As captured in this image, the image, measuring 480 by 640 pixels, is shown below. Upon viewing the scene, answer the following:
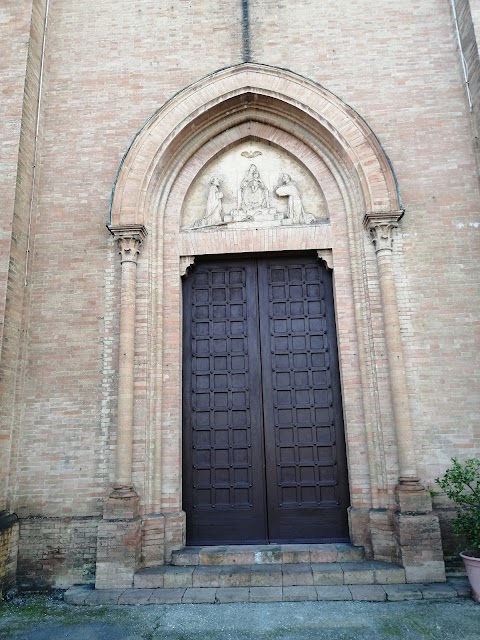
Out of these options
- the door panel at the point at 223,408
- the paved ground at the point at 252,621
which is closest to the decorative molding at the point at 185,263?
the door panel at the point at 223,408

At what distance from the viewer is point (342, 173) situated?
7.30 metres

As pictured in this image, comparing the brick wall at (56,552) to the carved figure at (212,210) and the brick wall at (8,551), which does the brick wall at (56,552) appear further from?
the carved figure at (212,210)

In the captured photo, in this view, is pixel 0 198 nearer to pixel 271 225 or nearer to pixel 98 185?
pixel 98 185

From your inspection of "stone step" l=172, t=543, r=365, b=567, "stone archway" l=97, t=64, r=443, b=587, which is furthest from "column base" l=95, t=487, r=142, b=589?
"stone step" l=172, t=543, r=365, b=567

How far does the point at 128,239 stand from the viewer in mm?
6758

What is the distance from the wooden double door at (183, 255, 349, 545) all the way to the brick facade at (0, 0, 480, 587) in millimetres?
341

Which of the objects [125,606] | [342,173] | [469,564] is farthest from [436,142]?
[125,606]

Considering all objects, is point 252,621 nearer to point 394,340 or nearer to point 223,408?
point 223,408

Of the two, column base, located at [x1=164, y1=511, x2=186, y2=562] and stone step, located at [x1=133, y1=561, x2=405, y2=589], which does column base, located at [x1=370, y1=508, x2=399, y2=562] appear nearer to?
stone step, located at [x1=133, y1=561, x2=405, y2=589]

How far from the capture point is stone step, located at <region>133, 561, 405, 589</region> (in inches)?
217

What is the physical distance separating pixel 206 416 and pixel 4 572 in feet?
9.99

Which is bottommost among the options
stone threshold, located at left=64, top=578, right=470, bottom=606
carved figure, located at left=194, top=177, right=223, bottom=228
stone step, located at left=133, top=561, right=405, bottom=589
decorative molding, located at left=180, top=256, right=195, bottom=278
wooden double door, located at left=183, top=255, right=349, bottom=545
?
stone threshold, located at left=64, top=578, right=470, bottom=606

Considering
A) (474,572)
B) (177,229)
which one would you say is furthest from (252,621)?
(177,229)

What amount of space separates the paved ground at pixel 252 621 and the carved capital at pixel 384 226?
4.29m
